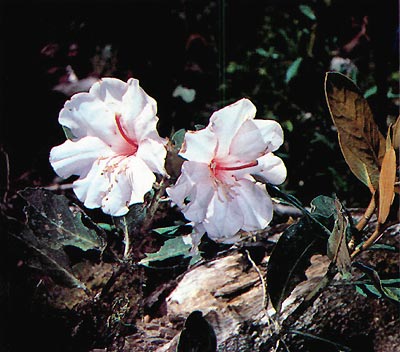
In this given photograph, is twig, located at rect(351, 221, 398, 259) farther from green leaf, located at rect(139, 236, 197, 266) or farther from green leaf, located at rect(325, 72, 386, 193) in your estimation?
green leaf, located at rect(139, 236, 197, 266)

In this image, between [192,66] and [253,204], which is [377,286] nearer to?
[253,204]

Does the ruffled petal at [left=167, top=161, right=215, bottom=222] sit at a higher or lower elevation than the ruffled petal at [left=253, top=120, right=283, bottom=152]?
lower

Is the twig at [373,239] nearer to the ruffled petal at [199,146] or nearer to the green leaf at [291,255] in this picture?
the green leaf at [291,255]

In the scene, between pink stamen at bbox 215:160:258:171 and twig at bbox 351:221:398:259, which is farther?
twig at bbox 351:221:398:259

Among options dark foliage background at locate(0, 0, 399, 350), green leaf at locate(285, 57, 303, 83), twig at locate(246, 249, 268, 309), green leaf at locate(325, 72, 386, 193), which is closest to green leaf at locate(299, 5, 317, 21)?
dark foliage background at locate(0, 0, 399, 350)

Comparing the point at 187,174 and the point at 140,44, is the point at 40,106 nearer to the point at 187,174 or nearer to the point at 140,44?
the point at 140,44

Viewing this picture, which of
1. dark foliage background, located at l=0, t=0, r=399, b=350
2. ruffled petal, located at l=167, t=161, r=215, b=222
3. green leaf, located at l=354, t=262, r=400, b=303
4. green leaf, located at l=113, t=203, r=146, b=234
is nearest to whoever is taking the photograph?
ruffled petal, located at l=167, t=161, r=215, b=222
